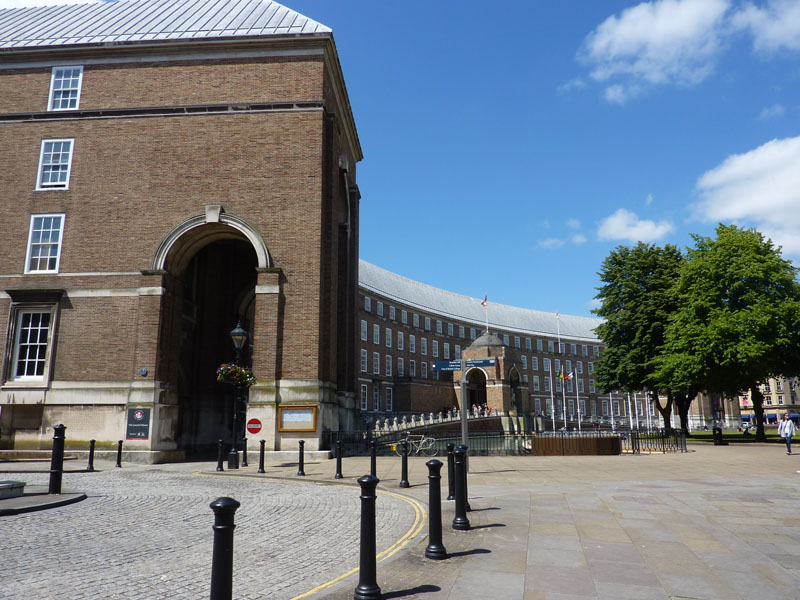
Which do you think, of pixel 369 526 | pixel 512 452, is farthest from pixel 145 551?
pixel 512 452

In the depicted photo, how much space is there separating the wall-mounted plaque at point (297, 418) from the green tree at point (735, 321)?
924 inches

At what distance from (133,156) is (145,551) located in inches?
788

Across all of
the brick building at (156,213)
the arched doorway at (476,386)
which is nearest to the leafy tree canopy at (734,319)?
the brick building at (156,213)

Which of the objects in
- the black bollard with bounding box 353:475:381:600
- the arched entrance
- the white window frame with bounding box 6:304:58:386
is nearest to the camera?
the black bollard with bounding box 353:475:381:600

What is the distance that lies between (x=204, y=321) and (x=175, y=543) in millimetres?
21134

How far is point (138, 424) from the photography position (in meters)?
20.1

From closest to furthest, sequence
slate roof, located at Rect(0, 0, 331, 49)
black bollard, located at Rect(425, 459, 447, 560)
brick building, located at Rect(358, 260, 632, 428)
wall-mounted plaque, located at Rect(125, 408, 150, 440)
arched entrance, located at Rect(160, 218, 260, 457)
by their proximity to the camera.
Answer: black bollard, located at Rect(425, 459, 447, 560) < wall-mounted plaque, located at Rect(125, 408, 150, 440) < arched entrance, located at Rect(160, 218, 260, 457) < slate roof, located at Rect(0, 0, 331, 49) < brick building, located at Rect(358, 260, 632, 428)

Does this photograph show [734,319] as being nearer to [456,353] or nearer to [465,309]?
[456,353]

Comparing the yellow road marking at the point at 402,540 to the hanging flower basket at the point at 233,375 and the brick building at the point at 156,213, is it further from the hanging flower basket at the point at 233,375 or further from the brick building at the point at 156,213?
the brick building at the point at 156,213

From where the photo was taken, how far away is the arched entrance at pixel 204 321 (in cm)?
2239

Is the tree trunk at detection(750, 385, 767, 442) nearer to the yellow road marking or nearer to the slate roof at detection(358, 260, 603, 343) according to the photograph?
the yellow road marking

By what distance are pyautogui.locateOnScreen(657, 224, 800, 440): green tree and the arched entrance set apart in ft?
82.4

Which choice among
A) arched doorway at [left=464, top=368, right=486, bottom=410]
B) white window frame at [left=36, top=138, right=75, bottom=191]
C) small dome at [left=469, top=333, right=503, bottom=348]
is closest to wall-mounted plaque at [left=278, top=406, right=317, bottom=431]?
white window frame at [left=36, top=138, right=75, bottom=191]

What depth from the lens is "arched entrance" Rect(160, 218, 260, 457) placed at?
22391 millimetres
